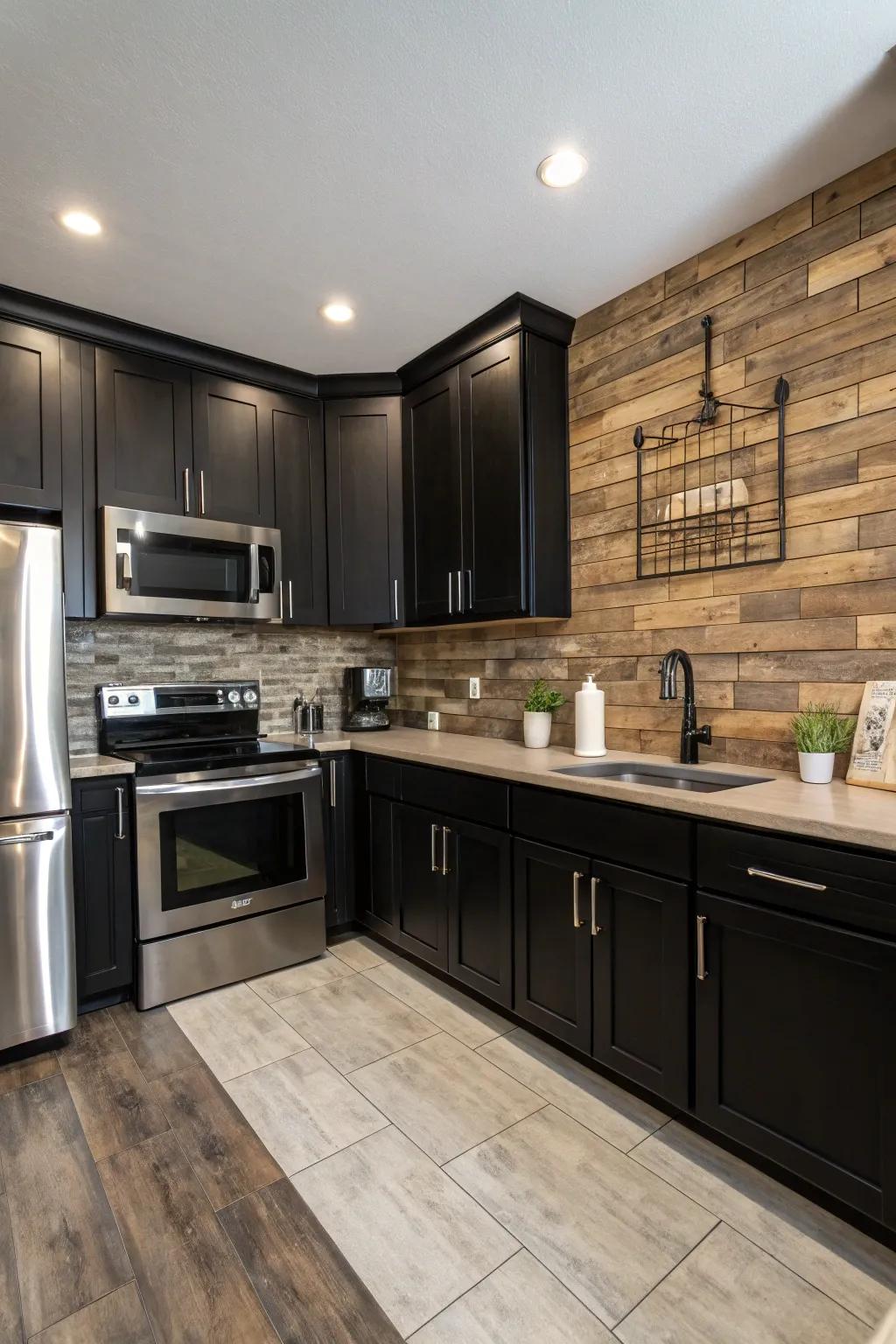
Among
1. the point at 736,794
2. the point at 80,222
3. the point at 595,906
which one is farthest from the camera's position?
the point at 80,222

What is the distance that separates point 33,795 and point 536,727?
1.76 m

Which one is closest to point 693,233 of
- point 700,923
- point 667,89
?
point 667,89

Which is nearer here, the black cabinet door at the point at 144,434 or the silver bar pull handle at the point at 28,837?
the silver bar pull handle at the point at 28,837

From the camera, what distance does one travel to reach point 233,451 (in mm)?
3102

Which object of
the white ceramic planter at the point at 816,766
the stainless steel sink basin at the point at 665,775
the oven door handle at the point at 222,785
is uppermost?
the white ceramic planter at the point at 816,766

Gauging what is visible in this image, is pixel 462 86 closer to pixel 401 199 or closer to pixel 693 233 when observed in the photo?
pixel 401 199

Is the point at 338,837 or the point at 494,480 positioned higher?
the point at 494,480

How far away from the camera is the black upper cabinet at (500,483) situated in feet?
8.84

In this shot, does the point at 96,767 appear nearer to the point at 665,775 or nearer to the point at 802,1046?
the point at 665,775

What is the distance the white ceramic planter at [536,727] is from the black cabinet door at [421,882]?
0.48 m

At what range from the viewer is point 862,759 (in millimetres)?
1872

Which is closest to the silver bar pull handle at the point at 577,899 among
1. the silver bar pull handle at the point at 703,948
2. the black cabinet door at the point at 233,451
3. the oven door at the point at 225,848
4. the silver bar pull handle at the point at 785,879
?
the silver bar pull handle at the point at 703,948

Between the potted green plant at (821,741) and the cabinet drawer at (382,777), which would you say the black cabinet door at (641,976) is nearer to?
the potted green plant at (821,741)

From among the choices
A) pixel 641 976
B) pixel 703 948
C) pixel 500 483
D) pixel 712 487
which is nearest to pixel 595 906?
pixel 641 976
